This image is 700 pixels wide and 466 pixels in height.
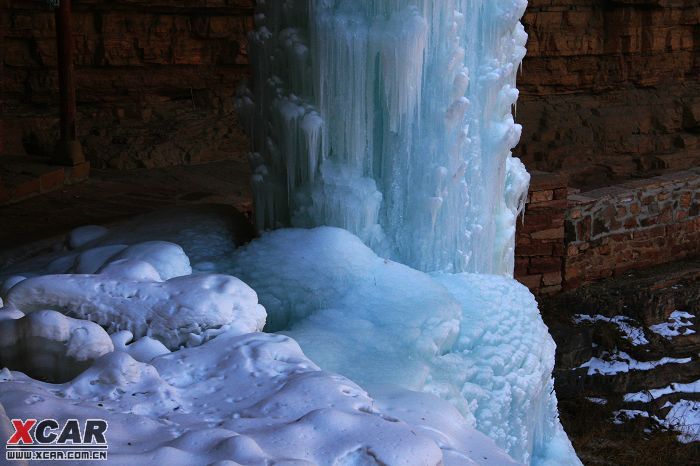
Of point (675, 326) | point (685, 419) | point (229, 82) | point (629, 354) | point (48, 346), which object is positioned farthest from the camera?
point (229, 82)

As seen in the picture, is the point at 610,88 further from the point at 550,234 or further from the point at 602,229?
the point at 550,234

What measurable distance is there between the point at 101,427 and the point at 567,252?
7.20m

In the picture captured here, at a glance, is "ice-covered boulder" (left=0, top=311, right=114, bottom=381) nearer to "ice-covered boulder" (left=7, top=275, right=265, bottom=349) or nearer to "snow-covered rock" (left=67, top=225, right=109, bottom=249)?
"ice-covered boulder" (left=7, top=275, right=265, bottom=349)

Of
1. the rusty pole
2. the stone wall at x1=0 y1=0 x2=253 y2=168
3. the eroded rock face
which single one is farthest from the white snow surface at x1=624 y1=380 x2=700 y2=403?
the rusty pole

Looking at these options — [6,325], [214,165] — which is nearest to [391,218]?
[6,325]

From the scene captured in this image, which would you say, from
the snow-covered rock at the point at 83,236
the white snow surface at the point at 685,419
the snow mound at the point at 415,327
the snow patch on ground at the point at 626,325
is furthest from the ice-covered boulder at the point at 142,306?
the snow patch on ground at the point at 626,325

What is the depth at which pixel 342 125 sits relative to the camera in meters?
4.11

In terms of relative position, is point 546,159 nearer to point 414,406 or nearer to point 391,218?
point 391,218

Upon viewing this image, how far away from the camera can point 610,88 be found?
13547 millimetres

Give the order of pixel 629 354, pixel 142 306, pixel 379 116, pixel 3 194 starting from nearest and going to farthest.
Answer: pixel 142 306, pixel 379 116, pixel 3 194, pixel 629 354

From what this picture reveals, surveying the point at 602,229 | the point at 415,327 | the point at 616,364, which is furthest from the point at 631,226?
the point at 415,327

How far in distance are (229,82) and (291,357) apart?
28.4ft

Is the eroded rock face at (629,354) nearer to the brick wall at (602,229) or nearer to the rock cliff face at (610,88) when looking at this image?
the brick wall at (602,229)

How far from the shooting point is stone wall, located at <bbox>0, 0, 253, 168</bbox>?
9688 mm
